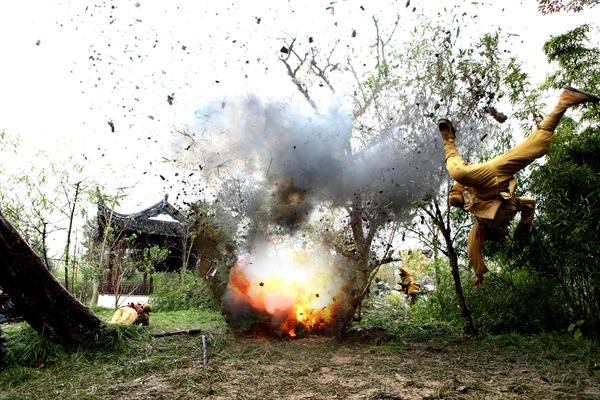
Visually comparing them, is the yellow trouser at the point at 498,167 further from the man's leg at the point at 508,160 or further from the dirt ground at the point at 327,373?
the dirt ground at the point at 327,373

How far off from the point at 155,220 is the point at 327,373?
11990 millimetres

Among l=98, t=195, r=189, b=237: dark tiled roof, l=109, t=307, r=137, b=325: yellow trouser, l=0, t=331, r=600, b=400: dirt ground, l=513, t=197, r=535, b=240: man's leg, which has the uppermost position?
l=98, t=195, r=189, b=237: dark tiled roof

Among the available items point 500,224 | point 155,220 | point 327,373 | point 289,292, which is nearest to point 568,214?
point 500,224

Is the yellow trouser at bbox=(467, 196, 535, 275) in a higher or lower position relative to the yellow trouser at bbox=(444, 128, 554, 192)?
lower

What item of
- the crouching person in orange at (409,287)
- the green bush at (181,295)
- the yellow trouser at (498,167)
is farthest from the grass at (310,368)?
the green bush at (181,295)

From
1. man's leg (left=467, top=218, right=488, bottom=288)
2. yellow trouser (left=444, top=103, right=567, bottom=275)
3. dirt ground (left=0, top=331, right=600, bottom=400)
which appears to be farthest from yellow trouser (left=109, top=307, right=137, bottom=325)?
yellow trouser (left=444, top=103, right=567, bottom=275)

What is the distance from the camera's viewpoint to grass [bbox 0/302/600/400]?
4.37 m

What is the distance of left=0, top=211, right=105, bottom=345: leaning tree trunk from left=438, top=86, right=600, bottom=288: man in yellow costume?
5.60m

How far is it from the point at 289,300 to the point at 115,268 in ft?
25.7

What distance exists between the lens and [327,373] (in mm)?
5098

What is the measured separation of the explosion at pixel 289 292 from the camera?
7.32 metres

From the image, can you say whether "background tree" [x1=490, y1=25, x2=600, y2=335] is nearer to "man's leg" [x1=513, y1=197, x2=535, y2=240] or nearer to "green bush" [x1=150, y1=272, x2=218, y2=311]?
"man's leg" [x1=513, y1=197, x2=535, y2=240]

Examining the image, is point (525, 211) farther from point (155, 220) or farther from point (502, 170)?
point (155, 220)

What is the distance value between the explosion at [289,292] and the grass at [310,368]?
0.34 meters
